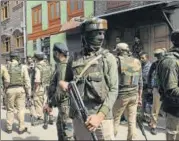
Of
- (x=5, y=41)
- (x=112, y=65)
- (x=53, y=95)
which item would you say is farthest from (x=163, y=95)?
(x=5, y=41)

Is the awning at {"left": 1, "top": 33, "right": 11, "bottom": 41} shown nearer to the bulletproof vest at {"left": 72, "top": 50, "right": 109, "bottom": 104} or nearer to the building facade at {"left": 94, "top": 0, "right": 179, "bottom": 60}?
the building facade at {"left": 94, "top": 0, "right": 179, "bottom": 60}

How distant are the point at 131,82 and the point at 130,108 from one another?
1.33 ft

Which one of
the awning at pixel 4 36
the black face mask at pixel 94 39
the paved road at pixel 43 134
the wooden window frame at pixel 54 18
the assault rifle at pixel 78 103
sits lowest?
the paved road at pixel 43 134

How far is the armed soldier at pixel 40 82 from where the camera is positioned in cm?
817

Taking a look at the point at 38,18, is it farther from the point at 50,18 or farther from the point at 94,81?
the point at 94,81

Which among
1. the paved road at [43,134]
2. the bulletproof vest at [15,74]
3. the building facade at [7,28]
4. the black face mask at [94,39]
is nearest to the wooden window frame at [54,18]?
the building facade at [7,28]

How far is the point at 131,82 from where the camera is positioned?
6125 mm

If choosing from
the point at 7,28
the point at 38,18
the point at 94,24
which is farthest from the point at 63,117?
the point at 38,18

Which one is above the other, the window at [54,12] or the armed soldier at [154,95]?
the window at [54,12]

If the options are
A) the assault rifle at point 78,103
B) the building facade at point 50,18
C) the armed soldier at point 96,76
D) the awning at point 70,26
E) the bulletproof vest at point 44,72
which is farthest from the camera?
the building facade at point 50,18

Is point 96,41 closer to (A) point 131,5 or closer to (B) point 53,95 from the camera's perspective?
(B) point 53,95

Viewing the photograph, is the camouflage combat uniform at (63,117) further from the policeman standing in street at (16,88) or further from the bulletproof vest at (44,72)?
the bulletproof vest at (44,72)

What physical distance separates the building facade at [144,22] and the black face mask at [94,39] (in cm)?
596

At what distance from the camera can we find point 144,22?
10.7 m
